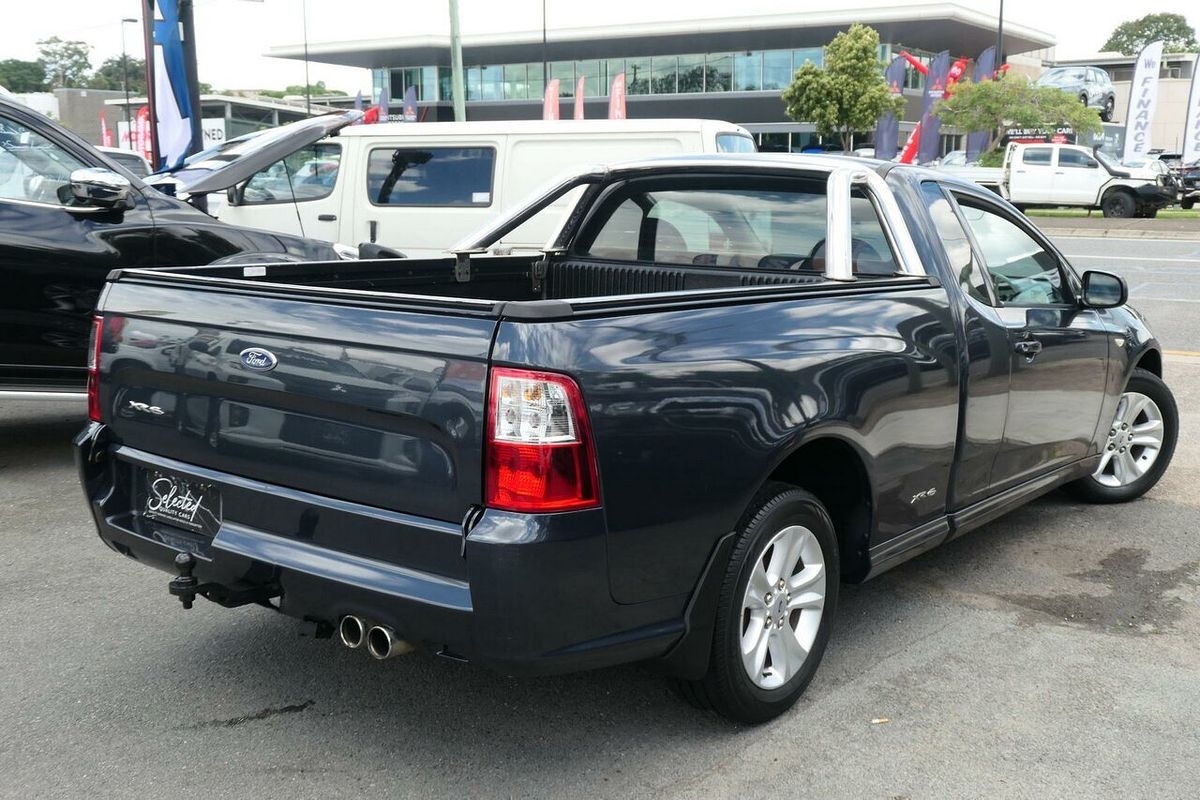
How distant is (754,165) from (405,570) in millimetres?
2379

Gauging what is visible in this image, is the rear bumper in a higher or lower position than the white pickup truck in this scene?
lower

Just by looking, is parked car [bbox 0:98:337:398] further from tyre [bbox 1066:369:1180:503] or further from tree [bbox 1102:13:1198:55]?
tree [bbox 1102:13:1198:55]

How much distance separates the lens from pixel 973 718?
11.9ft

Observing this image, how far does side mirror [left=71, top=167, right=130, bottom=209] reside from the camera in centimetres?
637

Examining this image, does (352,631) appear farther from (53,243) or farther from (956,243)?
(53,243)

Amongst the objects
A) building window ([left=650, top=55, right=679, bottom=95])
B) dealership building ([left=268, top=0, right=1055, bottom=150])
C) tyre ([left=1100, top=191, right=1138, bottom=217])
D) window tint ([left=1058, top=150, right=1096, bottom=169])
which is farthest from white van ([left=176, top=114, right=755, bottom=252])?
building window ([left=650, top=55, right=679, bottom=95])

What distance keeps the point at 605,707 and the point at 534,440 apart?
1272 mm

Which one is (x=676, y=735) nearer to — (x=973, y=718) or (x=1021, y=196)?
(x=973, y=718)

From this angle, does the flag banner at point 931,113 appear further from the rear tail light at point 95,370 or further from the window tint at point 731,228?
the rear tail light at point 95,370

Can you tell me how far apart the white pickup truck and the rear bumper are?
29.6m

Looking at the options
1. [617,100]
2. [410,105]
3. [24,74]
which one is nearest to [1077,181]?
[617,100]

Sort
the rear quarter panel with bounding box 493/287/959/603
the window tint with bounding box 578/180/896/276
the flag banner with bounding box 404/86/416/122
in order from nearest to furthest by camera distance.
Result: the rear quarter panel with bounding box 493/287/959/603 < the window tint with bounding box 578/180/896/276 < the flag banner with bounding box 404/86/416/122

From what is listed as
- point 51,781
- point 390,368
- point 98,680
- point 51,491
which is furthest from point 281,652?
point 51,491

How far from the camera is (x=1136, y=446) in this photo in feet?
20.0
